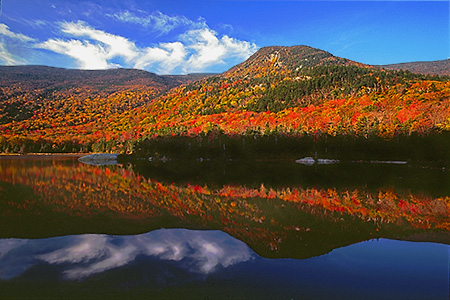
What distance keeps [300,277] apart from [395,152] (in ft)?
263

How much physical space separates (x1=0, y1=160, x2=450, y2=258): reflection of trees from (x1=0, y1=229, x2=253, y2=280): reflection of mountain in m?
1.32

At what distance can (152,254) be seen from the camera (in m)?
8.73

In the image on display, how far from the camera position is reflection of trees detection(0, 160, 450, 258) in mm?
11752

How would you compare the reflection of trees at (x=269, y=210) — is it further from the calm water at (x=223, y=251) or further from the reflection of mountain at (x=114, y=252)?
the reflection of mountain at (x=114, y=252)

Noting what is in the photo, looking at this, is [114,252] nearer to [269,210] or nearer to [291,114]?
[269,210]

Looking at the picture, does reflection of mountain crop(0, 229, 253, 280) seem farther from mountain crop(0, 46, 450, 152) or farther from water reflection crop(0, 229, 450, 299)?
mountain crop(0, 46, 450, 152)

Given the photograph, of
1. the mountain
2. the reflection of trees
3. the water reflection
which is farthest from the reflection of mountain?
the mountain

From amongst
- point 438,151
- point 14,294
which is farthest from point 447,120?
point 14,294

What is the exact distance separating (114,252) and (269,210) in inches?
348

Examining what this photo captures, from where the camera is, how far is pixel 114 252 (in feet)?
29.0

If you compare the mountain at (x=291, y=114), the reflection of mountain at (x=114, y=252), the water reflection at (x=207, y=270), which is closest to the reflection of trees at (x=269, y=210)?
the reflection of mountain at (x=114, y=252)

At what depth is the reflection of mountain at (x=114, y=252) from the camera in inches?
310

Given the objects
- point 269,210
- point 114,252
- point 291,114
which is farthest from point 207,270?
point 291,114

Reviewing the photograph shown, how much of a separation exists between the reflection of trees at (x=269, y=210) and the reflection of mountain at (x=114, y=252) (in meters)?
1.32
